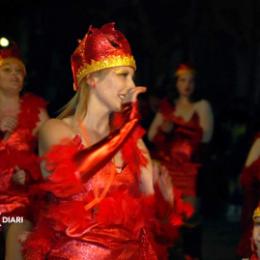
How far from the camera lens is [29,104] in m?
4.62

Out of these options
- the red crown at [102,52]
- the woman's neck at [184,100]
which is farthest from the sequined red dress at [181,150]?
the red crown at [102,52]

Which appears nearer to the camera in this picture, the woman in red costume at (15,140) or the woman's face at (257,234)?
the woman's face at (257,234)

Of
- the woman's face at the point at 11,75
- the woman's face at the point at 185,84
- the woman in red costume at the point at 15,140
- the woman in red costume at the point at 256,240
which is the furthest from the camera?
the woman's face at the point at 185,84

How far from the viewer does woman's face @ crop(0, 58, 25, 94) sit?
181 inches

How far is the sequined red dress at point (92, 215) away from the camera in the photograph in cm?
273

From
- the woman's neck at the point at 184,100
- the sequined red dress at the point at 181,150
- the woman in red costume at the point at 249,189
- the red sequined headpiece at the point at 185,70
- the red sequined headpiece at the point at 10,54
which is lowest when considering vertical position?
the woman in red costume at the point at 249,189

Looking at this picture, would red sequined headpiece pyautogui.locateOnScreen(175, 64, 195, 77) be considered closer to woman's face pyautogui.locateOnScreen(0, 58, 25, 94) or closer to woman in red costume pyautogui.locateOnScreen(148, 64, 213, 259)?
woman in red costume pyautogui.locateOnScreen(148, 64, 213, 259)

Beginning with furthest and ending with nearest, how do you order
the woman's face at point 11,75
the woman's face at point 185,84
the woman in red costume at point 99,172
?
the woman's face at point 185,84 → the woman's face at point 11,75 → the woman in red costume at point 99,172

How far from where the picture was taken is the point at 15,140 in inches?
176

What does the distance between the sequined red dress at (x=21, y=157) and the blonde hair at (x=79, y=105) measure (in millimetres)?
1079

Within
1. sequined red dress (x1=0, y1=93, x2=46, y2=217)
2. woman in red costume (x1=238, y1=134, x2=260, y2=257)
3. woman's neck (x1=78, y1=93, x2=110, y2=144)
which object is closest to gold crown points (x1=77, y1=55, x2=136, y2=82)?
woman's neck (x1=78, y1=93, x2=110, y2=144)

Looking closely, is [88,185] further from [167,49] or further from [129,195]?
[167,49]

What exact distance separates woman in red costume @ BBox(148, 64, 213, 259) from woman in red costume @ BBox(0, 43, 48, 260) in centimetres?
213

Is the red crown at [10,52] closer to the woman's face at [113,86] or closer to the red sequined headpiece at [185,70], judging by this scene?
the woman's face at [113,86]
